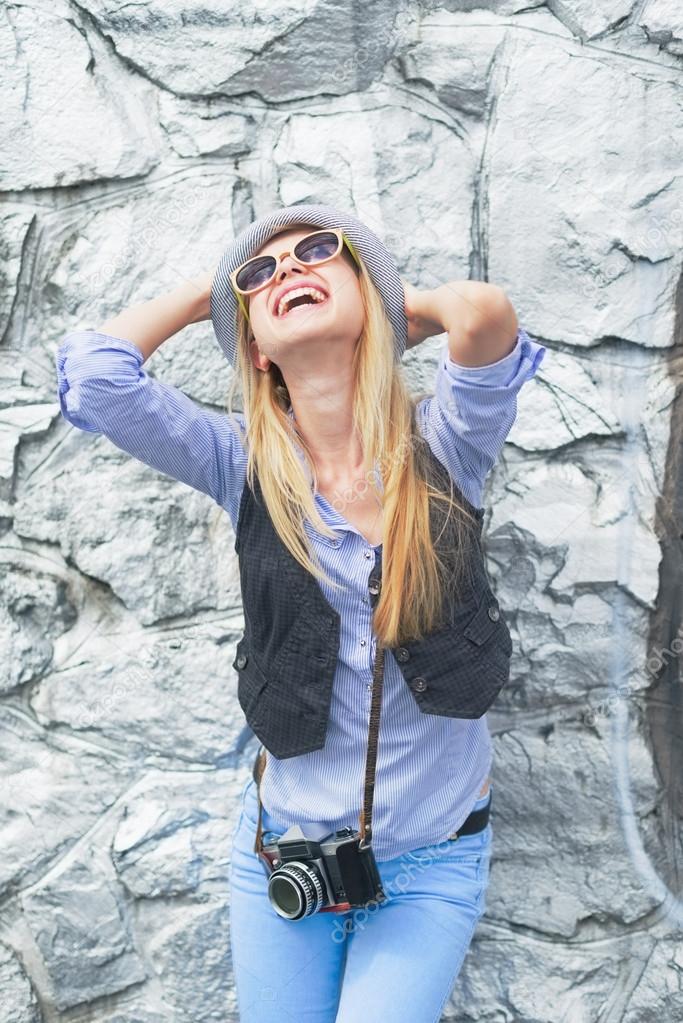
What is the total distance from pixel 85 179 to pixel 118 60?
248mm

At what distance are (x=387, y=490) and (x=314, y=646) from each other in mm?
273

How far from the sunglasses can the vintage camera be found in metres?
0.89

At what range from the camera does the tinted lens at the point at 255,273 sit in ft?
5.55

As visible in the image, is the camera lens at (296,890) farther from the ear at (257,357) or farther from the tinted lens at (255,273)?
the tinted lens at (255,273)

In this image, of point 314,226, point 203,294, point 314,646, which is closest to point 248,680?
point 314,646

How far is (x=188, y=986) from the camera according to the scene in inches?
88.4

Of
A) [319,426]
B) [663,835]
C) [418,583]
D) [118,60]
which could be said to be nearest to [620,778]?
[663,835]

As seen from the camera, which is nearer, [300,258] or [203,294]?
[300,258]

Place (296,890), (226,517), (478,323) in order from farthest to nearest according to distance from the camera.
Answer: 1. (226,517)
2. (296,890)
3. (478,323)

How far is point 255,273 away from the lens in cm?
171

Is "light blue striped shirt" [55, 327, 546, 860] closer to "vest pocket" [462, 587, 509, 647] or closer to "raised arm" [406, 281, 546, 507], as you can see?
"raised arm" [406, 281, 546, 507]

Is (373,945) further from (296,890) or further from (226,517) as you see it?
(226,517)

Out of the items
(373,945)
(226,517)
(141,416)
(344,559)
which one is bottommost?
(373,945)

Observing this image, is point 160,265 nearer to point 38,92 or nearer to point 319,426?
point 38,92
